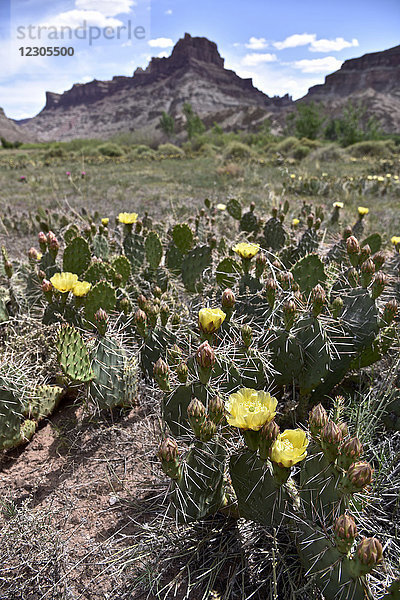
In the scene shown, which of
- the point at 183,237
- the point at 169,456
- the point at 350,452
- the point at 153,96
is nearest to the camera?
the point at 350,452

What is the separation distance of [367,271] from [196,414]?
3.76 feet

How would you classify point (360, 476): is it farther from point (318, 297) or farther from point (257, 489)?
point (318, 297)

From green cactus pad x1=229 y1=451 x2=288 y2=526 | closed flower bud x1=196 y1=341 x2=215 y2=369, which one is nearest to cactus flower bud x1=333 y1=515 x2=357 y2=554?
green cactus pad x1=229 y1=451 x2=288 y2=526

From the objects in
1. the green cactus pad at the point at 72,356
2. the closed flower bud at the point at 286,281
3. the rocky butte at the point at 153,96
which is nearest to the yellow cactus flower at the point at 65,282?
the green cactus pad at the point at 72,356

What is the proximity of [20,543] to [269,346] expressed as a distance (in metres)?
1.27

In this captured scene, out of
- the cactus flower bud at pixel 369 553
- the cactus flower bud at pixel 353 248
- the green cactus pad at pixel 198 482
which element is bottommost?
the green cactus pad at pixel 198 482

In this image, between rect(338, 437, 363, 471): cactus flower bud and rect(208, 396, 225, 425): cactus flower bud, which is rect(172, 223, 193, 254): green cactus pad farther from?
rect(338, 437, 363, 471): cactus flower bud

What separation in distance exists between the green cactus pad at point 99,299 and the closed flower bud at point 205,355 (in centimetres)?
114

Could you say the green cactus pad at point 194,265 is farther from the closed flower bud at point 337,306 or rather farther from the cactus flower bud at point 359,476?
the cactus flower bud at point 359,476

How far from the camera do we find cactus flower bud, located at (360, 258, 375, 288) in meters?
1.75

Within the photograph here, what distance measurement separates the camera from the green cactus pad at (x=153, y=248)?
2887 millimetres

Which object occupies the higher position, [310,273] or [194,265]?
[310,273]

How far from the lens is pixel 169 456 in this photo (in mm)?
1118

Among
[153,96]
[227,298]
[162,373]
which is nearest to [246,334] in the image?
[227,298]
